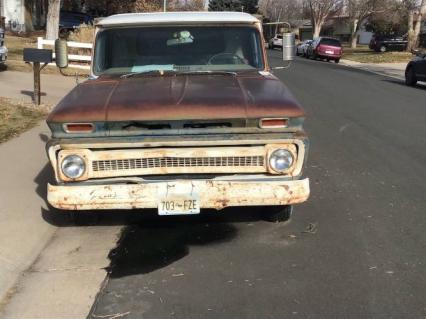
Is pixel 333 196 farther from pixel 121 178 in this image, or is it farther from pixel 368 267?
pixel 121 178

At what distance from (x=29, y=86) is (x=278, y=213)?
1134 centimetres

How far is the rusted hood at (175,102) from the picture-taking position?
4527 millimetres

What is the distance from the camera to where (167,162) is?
472 cm

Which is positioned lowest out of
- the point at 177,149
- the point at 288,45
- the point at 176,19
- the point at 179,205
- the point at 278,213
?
the point at 278,213

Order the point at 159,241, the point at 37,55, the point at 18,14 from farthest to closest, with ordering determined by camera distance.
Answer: the point at 18,14, the point at 37,55, the point at 159,241

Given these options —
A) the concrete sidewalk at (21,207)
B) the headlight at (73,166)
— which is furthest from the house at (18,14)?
the headlight at (73,166)

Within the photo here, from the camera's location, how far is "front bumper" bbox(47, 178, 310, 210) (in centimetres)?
468

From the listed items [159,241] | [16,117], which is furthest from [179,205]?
[16,117]

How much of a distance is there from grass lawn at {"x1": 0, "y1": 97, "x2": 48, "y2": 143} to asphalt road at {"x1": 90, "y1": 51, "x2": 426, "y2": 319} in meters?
4.74

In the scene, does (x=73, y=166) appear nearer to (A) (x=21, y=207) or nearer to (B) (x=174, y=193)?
(B) (x=174, y=193)

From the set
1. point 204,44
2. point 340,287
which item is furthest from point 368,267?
point 204,44

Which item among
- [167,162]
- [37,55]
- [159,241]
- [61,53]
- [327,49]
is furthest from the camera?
[327,49]

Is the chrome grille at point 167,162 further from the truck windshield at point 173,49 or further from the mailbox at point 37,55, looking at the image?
the mailbox at point 37,55

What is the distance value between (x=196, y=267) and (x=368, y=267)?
4.40 ft
